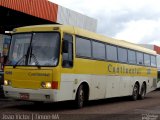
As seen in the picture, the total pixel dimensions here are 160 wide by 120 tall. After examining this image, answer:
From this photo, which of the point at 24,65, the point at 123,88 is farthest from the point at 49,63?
the point at 123,88

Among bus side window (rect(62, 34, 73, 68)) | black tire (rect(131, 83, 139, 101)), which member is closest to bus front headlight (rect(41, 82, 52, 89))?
bus side window (rect(62, 34, 73, 68))

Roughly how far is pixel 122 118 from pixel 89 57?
3.92m

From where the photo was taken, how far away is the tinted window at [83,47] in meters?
16.1

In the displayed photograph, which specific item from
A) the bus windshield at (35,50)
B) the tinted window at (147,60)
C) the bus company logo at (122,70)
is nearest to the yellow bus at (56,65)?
the bus windshield at (35,50)

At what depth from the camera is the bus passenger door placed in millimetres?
14859

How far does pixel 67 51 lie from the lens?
49.2 ft

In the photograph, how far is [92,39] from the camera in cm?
1753

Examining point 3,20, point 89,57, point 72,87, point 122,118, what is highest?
point 3,20

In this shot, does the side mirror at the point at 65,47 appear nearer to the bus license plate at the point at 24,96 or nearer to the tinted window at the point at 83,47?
the tinted window at the point at 83,47

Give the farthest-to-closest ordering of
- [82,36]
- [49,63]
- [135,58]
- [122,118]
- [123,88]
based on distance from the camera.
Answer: [135,58] < [123,88] < [82,36] < [49,63] < [122,118]

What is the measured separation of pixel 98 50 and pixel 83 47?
152 centimetres

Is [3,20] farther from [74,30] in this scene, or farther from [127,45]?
[74,30]

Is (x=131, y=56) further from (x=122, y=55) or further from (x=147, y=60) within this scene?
(x=147, y=60)

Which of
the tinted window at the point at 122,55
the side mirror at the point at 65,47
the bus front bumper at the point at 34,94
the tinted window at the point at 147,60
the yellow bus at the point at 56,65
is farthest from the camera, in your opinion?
the tinted window at the point at 147,60
